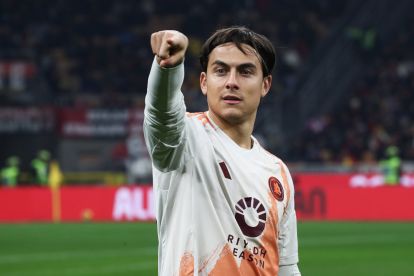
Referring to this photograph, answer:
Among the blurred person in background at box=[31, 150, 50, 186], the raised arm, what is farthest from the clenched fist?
the blurred person in background at box=[31, 150, 50, 186]

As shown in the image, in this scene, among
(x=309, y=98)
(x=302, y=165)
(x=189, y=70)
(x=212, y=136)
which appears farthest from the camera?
(x=189, y=70)

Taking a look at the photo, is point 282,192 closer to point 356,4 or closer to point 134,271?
point 134,271

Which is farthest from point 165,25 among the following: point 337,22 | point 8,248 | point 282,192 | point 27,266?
point 282,192

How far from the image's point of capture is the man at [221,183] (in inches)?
165

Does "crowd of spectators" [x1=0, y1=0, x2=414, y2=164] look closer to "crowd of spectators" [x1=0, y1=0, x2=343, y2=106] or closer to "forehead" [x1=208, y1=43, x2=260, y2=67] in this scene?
"crowd of spectators" [x1=0, y1=0, x2=343, y2=106]

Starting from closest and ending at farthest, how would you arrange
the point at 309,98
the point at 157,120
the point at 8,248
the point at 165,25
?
the point at 157,120 → the point at 8,248 → the point at 309,98 → the point at 165,25

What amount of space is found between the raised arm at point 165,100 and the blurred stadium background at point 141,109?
15.3m

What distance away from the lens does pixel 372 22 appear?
3841 cm

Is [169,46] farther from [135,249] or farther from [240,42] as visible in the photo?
[135,249]

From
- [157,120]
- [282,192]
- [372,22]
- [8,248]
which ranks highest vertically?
[372,22]

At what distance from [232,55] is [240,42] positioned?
7 centimetres

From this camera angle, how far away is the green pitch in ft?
47.8

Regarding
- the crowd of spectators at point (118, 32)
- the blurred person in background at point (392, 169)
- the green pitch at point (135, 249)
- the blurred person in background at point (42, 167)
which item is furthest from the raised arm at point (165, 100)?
the crowd of spectators at point (118, 32)

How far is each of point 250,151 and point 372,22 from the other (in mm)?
34659
